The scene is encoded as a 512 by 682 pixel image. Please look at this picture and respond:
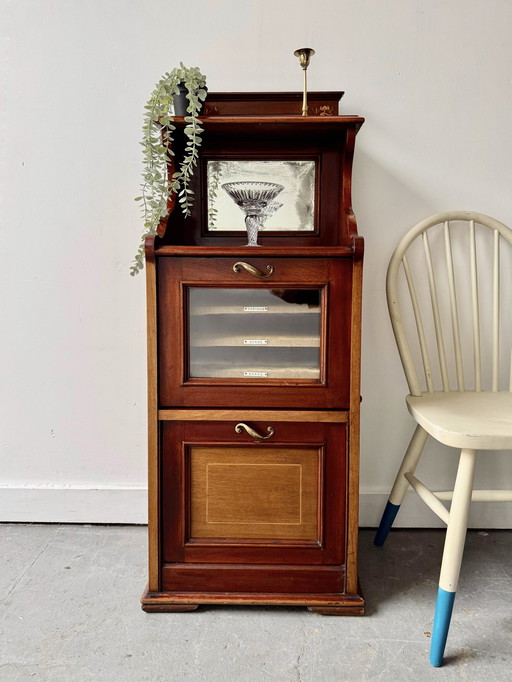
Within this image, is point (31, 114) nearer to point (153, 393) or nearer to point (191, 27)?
point (191, 27)

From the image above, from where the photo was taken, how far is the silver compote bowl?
1.58 m

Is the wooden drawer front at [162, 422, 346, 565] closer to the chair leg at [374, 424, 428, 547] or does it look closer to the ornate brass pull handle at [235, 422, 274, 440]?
the ornate brass pull handle at [235, 422, 274, 440]

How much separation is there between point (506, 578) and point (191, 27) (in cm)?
202

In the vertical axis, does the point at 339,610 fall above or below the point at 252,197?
below

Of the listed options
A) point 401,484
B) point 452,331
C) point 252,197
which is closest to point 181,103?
point 252,197

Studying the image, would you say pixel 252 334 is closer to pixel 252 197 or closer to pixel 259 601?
pixel 252 197

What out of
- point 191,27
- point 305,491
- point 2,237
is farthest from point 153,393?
point 191,27

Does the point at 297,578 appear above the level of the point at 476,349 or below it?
below

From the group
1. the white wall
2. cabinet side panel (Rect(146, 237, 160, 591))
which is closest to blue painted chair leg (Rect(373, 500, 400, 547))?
the white wall

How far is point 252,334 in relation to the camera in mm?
1468

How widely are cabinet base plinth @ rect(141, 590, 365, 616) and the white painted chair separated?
35 cm

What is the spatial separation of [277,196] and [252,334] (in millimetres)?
524

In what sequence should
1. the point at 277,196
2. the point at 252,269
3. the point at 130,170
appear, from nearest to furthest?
the point at 252,269, the point at 277,196, the point at 130,170

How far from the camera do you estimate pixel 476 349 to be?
1.75 m
